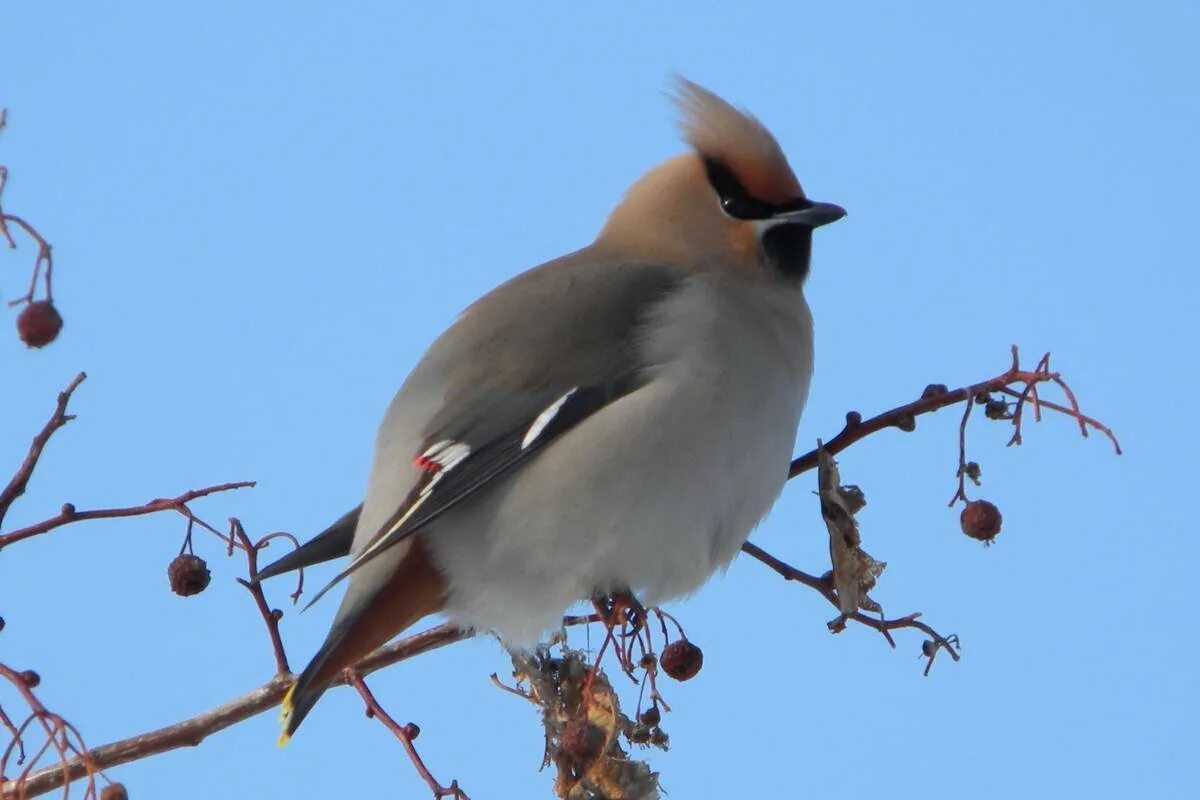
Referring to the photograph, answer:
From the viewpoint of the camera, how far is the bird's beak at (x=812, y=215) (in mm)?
4125

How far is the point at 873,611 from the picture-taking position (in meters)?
3.17

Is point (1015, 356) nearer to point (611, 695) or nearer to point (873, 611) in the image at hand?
point (873, 611)

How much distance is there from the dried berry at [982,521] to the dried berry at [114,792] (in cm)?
157

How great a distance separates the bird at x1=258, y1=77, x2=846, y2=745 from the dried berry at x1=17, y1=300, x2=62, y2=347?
30.2 inches

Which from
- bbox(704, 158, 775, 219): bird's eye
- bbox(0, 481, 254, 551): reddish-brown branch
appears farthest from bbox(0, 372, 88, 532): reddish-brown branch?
bbox(704, 158, 775, 219): bird's eye

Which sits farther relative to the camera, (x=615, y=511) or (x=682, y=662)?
(x=615, y=511)

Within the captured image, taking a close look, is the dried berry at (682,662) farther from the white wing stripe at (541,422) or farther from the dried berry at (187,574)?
the dried berry at (187,574)

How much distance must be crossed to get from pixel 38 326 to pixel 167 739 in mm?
760

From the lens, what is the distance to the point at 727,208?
14.0ft

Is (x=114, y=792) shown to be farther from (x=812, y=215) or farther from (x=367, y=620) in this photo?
(x=812, y=215)

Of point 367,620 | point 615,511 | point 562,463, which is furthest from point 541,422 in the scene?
point 367,620

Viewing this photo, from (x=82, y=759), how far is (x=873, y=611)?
4.62 ft

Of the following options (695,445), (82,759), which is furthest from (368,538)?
(82,759)

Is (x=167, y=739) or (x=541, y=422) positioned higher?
(x=541, y=422)
